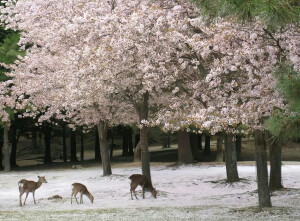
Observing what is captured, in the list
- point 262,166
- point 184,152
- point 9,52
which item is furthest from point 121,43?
point 184,152

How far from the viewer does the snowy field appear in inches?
587

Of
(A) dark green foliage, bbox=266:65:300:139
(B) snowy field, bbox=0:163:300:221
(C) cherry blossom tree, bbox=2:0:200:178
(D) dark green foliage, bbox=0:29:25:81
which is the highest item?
(D) dark green foliage, bbox=0:29:25:81

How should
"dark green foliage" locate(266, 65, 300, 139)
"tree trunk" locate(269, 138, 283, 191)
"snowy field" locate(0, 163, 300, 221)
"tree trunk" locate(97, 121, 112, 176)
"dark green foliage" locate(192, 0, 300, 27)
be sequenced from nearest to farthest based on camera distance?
"dark green foliage" locate(192, 0, 300, 27)
"dark green foliage" locate(266, 65, 300, 139)
"snowy field" locate(0, 163, 300, 221)
"tree trunk" locate(269, 138, 283, 191)
"tree trunk" locate(97, 121, 112, 176)

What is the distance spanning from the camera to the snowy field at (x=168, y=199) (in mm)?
14914

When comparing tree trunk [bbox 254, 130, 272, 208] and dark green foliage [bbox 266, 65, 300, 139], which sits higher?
dark green foliage [bbox 266, 65, 300, 139]

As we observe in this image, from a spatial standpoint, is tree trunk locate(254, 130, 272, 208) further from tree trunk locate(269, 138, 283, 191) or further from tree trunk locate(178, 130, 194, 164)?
tree trunk locate(178, 130, 194, 164)

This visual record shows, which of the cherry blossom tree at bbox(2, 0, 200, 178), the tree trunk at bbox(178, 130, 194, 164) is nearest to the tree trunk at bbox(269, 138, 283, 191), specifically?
the cherry blossom tree at bbox(2, 0, 200, 178)

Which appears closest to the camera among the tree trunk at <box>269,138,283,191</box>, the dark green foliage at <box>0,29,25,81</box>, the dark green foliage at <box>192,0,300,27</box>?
the dark green foliage at <box>192,0,300,27</box>

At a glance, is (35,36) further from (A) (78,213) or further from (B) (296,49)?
(B) (296,49)

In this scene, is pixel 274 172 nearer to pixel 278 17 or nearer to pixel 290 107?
pixel 290 107

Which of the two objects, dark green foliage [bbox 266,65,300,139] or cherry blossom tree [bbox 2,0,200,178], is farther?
cherry blossom tree [bbox 2,0,200,178]

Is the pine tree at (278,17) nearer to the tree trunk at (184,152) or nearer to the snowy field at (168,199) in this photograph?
the snowy field at (168,199)

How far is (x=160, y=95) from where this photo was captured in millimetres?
25219

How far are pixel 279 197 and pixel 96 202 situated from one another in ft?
24.2
